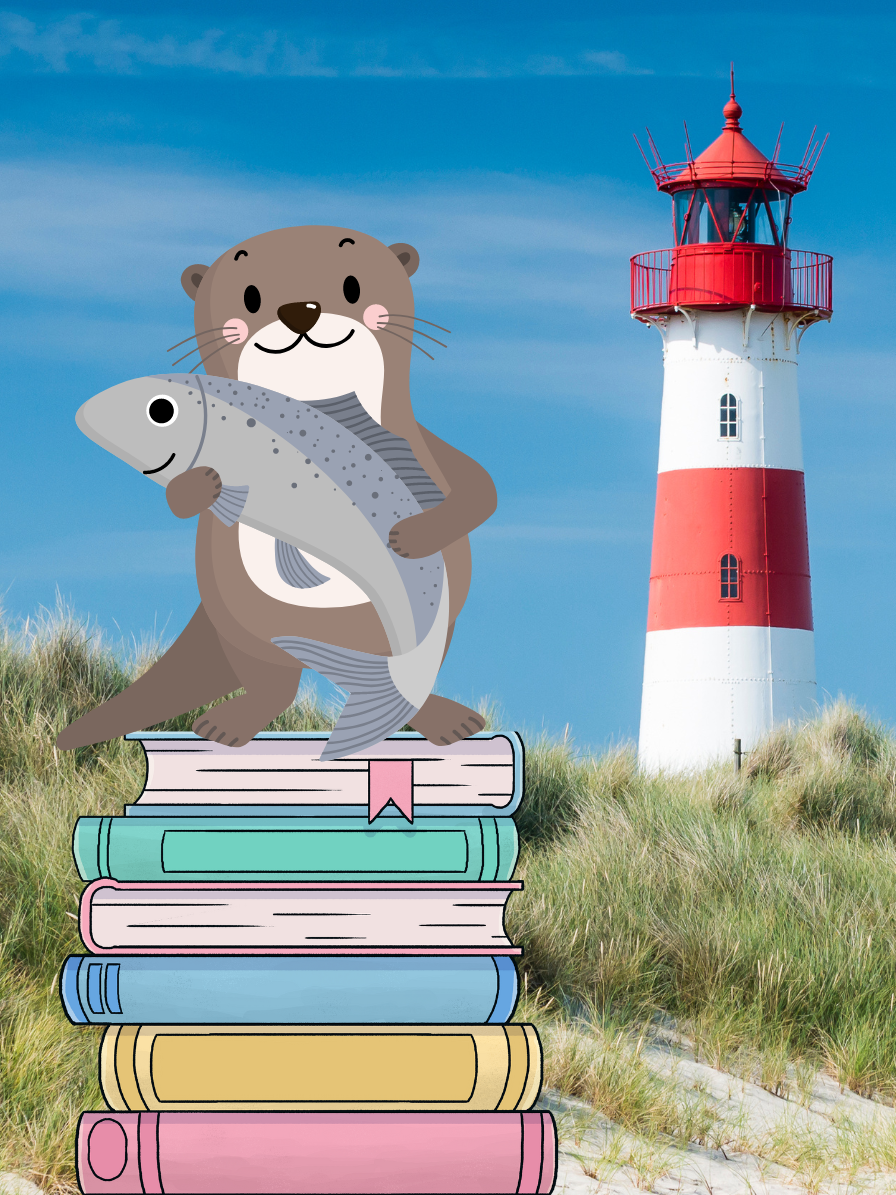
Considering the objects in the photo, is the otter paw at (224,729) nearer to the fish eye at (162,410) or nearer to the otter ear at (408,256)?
the fish eye at (162,410)

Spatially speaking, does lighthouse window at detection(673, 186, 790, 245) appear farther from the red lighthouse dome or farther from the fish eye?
the fish eye

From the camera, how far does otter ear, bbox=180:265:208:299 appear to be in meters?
3.32

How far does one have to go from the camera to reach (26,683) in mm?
8531

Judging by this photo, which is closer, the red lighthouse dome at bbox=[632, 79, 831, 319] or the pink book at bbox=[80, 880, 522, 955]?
the pink book at bbox=[80, 880, 522, 955]

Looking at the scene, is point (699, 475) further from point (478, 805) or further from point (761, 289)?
point (478, 805)

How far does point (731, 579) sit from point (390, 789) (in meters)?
14.6

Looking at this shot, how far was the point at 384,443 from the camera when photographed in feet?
10.7

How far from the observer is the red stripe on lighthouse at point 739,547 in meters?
17.2

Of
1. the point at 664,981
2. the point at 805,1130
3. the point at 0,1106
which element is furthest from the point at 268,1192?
the point at 664,981

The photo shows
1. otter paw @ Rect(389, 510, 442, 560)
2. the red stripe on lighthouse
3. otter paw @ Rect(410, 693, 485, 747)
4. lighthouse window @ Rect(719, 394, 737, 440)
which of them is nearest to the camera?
otter paw @ Rect(389, 510, 442, 560)

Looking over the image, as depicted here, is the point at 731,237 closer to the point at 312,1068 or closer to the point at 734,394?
the point at 734,394

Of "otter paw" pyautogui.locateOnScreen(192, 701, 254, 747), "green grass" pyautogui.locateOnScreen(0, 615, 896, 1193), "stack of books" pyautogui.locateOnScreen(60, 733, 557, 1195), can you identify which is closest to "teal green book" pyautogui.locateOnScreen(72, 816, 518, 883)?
"stack of books" pyautogui.locateOnScreen(60, 733, 557, 1195)

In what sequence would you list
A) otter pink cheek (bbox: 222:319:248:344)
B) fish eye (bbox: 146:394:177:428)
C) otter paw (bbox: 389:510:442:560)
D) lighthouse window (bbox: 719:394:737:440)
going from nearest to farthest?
1. fish eye (bbox: 146:394:177:428)
2. otter paw (bbox: 389:510:442:560)
3. otter pink cheek (bbox: 222:319:248:344)
4. lighthouse window (bbox: 719:394:737:440)

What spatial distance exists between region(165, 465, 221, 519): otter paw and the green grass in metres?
2.56
